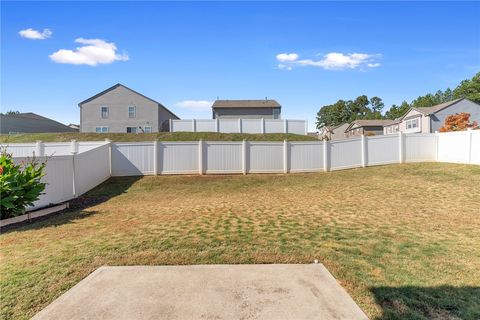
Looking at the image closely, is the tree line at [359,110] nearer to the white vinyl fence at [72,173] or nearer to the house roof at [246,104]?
the house roof at [246,104]

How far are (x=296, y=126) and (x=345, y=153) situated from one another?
505 inches

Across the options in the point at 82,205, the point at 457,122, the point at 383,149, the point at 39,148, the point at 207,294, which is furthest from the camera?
the point at 457,122

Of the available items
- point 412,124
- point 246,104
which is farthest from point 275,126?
point 412,124

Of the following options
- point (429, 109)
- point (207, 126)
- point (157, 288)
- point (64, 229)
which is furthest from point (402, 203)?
point (429, 109)

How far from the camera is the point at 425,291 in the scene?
323 centimetres

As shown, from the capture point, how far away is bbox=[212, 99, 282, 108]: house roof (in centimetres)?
3575

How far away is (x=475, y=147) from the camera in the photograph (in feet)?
44.5

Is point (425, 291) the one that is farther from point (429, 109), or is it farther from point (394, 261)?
point (429, 109)

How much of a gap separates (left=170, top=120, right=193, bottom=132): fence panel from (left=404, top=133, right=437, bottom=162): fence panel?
18.2m

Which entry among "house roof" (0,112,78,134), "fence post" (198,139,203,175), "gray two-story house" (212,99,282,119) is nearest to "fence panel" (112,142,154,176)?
"fence post" (198,139,203,175)

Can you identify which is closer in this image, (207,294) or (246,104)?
→ (207,294)

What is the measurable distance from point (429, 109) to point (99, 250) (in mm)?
44521

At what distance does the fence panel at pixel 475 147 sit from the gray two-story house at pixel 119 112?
90.3 ft

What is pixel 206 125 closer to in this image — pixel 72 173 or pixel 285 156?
pixel 285 156
